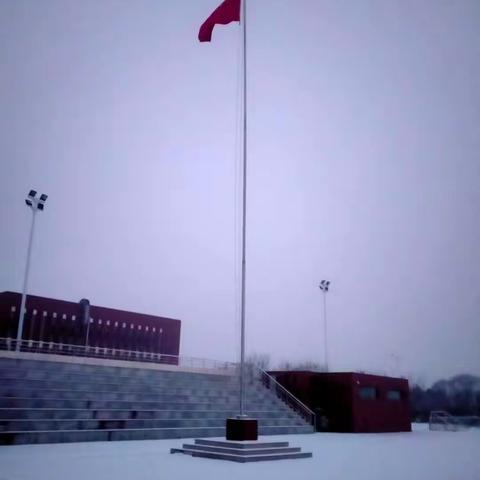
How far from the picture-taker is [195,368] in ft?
88.6

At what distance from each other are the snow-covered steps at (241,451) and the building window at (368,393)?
14.9 metres

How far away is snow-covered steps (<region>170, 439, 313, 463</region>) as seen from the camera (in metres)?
11.3

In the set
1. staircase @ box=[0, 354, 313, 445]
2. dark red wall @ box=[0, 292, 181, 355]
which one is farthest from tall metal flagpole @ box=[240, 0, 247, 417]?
dark red wall @ box=[0, 292, 181, 355]

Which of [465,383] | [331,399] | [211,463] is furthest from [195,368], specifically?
[465,383]

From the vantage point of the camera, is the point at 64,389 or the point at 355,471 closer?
the point at 355,471

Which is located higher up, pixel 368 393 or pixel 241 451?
pixel 368 393

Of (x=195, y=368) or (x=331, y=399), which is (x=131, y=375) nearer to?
(x=195, y=368)

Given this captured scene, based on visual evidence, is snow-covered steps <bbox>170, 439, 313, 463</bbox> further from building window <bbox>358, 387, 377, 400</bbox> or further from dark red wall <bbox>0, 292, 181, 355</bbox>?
dark red wall <bbox>0, 292, 181, 355</bbox>

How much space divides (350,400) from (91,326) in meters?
33.1

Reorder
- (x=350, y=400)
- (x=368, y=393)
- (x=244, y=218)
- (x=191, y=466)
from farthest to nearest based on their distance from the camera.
A: (x=368, y=393), (x=350, y=400), (x=244, y=218), (x=191, y=466)

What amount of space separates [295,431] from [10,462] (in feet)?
49.7

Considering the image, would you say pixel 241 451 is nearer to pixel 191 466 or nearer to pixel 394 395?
pixel 191 466

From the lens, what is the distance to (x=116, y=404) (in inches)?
702

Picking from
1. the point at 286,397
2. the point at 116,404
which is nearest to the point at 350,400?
the point at 286,397
